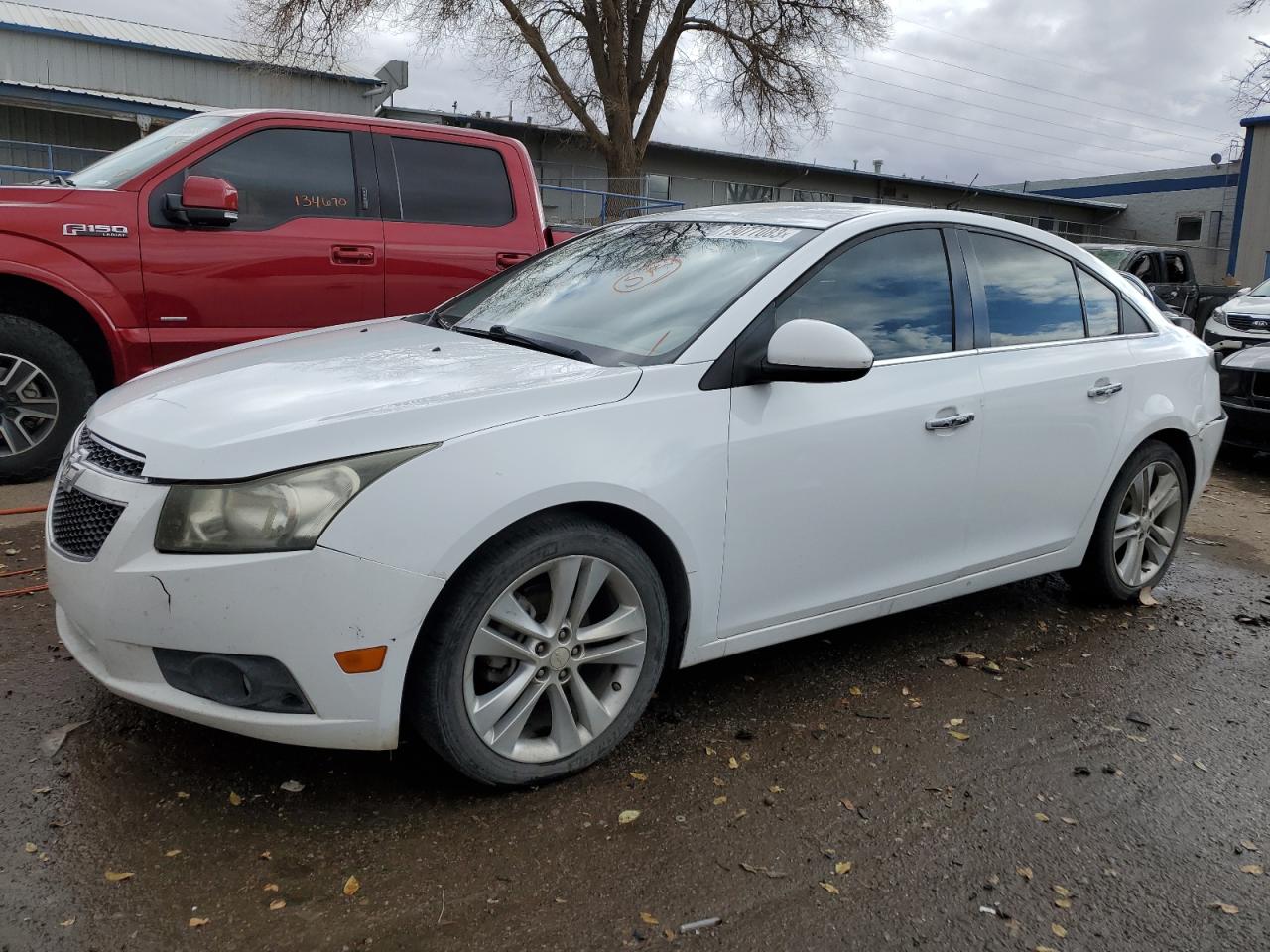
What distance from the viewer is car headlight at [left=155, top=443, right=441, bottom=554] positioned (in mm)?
2410

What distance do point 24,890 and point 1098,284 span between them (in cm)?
419

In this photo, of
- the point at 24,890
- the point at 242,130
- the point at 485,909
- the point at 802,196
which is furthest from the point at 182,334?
the point at 802,196

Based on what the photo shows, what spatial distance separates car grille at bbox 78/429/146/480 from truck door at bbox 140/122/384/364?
2.87m

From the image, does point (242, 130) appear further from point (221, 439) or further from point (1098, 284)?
point (1098, 284)

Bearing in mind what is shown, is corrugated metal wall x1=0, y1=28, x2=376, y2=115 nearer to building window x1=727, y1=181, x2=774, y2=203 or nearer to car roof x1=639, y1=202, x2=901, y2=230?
building window x1=727, y1=181, x2=774, y2=203

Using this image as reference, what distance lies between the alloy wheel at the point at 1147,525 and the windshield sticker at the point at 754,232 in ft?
6.30

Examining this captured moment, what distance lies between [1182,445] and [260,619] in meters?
3.91

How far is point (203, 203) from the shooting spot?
5.19 metres

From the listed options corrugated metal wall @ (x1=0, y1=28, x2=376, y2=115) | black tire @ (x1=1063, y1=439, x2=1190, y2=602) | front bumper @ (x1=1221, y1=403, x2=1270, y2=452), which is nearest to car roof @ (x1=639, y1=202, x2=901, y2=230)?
black tire @ (x1=1063, y1=439, x2=1190, y2=602)

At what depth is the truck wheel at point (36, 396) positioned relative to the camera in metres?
5.25

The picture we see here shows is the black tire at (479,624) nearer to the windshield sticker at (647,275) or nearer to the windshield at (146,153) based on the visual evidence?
the windshield sticker at (647,275)

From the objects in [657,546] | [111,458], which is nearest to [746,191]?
[657,546]

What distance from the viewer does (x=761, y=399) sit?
3092mm

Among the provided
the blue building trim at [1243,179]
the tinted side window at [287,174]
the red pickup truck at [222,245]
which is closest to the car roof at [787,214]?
the red pickup truck at [222,245]
